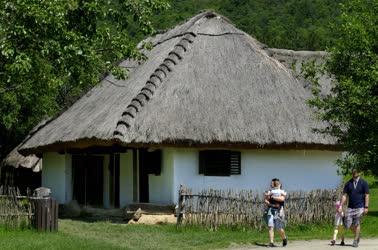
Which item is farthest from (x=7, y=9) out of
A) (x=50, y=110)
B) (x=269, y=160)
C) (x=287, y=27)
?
(x=287, y=27)

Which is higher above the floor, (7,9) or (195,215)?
(7,9)

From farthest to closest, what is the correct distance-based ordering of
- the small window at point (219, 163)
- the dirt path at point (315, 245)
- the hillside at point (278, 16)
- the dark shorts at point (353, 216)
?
1. the hillside at point (278, 16)
2. the small window at point (219, 163)
3. the dark shorts at point (353, 216)
4. the dirt path at point (315, 245)

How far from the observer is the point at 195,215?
18469 mm

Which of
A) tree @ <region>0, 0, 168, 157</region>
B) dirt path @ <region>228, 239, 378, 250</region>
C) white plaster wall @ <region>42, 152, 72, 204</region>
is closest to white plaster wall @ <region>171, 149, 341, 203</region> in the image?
tree @ <region>0, 0, 168, 157</region>

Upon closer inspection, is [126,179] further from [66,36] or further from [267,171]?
[66,36]

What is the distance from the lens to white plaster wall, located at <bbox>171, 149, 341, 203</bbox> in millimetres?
21172

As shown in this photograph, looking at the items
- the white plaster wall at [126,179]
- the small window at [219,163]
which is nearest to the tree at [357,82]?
the small window at [219,163]

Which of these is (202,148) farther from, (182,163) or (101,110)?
(101,110)

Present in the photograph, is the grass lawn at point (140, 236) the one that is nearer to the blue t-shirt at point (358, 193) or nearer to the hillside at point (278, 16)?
the blue t-shirt at point (358, 193)

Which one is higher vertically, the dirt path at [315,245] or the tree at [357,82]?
the tree at [357,82]

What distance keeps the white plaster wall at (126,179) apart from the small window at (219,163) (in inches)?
105

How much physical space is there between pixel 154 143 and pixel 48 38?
19.9ft

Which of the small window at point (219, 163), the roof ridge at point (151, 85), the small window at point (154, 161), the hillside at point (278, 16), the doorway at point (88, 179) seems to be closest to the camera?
the roof ridge at point (151, 85)

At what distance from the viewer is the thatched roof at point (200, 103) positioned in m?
20.5
